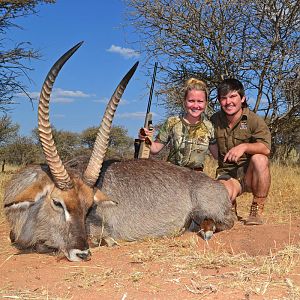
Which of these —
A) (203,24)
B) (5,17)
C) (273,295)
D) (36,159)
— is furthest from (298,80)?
(36,159)

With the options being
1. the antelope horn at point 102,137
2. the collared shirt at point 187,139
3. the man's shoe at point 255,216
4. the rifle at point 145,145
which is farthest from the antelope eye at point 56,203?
the man's shoe at point 255,216

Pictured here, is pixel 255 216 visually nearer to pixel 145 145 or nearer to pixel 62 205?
pixel 145 145

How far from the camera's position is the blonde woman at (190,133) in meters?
6.05

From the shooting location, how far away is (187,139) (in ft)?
20.0

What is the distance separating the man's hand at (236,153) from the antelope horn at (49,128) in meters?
2.27

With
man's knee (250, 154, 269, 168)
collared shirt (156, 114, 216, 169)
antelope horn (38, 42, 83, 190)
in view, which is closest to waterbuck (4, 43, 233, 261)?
antelope horn (38, 42, 83, 190)

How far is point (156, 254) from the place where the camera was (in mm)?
4148

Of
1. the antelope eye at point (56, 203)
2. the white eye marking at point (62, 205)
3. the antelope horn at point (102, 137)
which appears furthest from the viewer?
the antelope horn at point (102, 137)

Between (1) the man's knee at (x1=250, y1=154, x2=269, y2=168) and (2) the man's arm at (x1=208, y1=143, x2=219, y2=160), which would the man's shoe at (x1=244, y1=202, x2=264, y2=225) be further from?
(2) the man's arm at (x1=208, y1=143, x2=219, y2=160)

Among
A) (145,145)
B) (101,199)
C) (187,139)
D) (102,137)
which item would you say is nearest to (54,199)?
(101,199)

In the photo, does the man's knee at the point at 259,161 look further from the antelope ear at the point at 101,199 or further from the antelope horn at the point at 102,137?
the antelope horn at the point at 102,137

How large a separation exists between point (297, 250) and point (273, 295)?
4.10 ft

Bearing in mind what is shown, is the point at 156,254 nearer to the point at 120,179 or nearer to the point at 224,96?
the point at 120,179

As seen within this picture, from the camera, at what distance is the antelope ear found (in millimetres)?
4762
